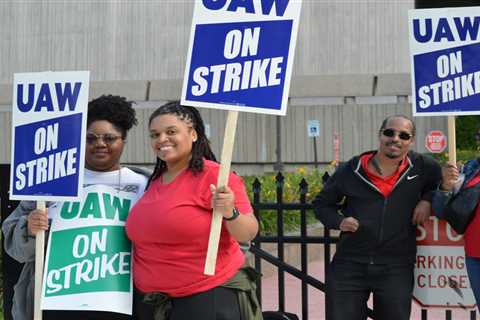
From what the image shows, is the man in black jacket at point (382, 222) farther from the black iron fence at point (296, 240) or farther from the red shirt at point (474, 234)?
the black iron fence at point (296, 240)

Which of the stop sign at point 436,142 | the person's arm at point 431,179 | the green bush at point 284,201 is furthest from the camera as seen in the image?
the stop sign at point 436,142

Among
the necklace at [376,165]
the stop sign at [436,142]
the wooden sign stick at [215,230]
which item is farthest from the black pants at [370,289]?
the stop sign at [436,142]

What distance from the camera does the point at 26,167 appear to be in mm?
4184

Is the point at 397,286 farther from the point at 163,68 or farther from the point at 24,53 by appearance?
the point at 24,53

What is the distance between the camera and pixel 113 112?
164 inches

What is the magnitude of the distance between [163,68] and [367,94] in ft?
22.6

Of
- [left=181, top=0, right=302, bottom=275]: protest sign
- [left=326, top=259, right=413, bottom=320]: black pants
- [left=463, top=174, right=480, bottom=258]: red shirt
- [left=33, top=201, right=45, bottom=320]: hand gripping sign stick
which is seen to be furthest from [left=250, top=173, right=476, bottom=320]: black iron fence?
[left=33, top=201, right=45, bottom=320]: hand gripping sign stick

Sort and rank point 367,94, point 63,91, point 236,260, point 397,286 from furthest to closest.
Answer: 1. point 367,94
2. point 397,286
3. point 63,91
4. point 236,260

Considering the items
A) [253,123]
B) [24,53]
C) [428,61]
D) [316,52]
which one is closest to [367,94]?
[316,52]

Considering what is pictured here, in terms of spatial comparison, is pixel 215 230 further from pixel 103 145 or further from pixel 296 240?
pixel 296 240

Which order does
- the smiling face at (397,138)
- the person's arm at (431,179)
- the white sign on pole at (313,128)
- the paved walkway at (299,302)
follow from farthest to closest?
the white sign on pole at (313,128) < the paved walkway at (299,302) < the person's arm at (431,179) < the smiling face at (397,138)

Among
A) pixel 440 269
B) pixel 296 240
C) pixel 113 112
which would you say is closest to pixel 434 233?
pixel 440 269

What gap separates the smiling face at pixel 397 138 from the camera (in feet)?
15.0

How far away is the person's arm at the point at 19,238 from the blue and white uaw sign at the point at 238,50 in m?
1.08
